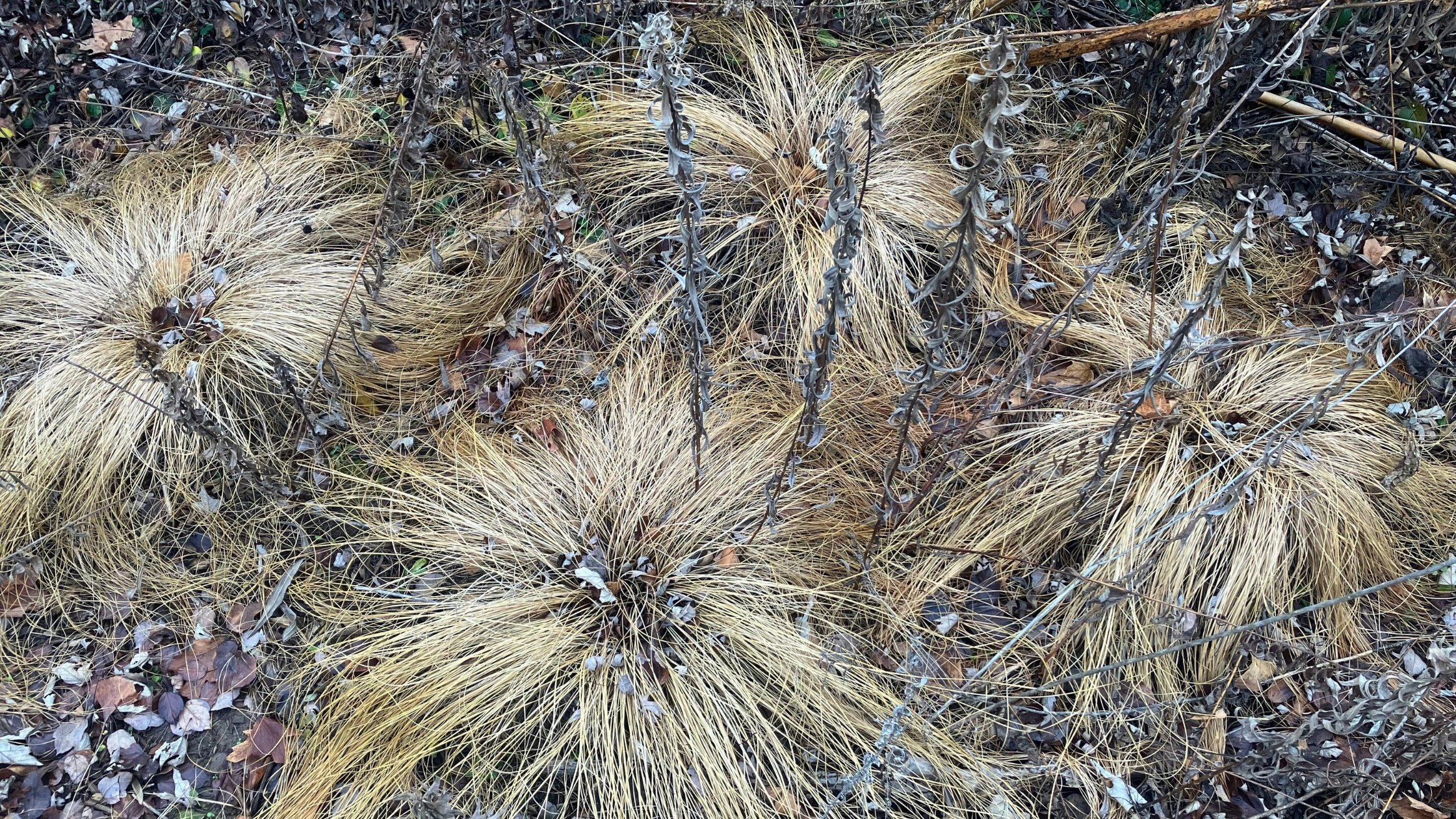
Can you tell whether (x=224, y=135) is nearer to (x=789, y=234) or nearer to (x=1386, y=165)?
(x=789, y=234)

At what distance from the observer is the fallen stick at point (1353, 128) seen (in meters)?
3.45

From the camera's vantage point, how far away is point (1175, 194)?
3549 millimetres

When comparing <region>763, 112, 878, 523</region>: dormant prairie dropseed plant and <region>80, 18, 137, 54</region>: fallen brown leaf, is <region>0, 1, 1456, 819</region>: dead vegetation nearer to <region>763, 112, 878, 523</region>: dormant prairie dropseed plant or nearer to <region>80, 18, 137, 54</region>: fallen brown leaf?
<region>763, 112, 878, 523</region>: dormant prairie dropseed plant

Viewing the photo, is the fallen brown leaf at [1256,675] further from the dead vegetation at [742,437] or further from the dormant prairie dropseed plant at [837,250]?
the dormant prairie dropseed plant at [837,250]

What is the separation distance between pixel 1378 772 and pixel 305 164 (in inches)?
159

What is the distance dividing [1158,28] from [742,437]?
2052 millimetres

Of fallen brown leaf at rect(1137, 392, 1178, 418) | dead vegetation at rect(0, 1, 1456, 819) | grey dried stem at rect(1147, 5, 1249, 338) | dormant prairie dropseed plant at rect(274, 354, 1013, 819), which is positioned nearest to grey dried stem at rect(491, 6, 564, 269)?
dead vegetation at rect(0, 1, 1456, 819)

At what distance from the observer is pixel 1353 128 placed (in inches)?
139

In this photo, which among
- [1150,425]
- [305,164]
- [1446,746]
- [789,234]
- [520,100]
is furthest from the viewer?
[305,164]

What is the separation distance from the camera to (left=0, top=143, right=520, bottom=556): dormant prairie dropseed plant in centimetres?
284

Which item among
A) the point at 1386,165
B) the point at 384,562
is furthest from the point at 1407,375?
the point at 384,562

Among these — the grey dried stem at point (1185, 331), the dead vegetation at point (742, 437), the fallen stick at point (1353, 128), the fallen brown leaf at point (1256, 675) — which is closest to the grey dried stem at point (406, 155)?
the dead vegetation at point (742, 437)

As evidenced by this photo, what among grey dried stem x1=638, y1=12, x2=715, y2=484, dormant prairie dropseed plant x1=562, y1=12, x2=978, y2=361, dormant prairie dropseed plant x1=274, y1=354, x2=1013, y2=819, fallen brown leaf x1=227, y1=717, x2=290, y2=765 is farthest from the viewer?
dormant prairie dropseed plant x1=562, y1=12, x2=978, y2=361

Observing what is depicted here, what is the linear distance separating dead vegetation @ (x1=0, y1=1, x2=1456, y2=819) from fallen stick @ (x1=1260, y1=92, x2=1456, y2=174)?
3 centimetres
